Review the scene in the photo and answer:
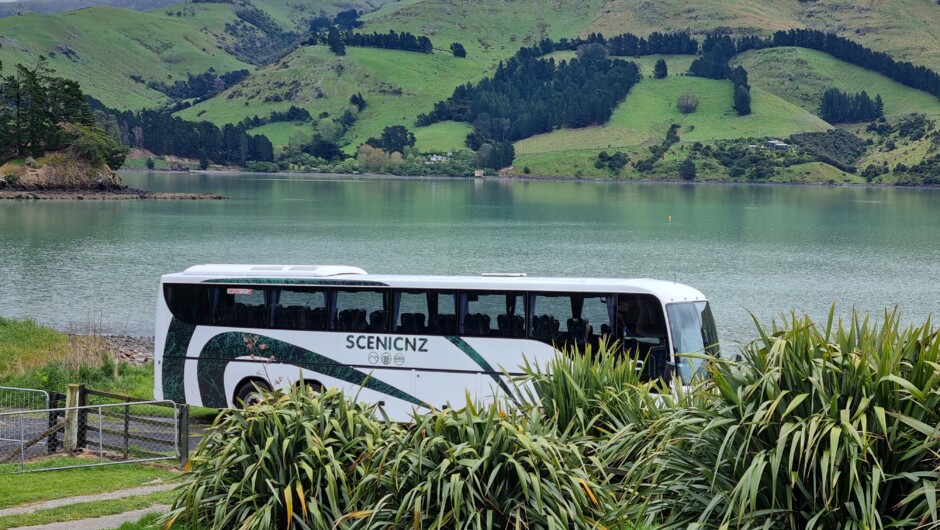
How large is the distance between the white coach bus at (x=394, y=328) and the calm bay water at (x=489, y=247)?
14.7m

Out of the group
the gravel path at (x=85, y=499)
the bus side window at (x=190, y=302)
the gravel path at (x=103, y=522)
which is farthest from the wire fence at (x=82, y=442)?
the gravel path at (x=103, y=522)

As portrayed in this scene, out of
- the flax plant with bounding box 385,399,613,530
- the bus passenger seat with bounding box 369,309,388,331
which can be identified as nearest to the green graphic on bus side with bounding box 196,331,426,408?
the bus passenger seat with bounding box 369,309,388,331

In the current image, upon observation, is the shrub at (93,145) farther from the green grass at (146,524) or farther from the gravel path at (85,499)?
the green grass at (146,524)

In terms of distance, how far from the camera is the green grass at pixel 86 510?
Result: 572 inches

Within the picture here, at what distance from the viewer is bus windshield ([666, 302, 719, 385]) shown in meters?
20.1

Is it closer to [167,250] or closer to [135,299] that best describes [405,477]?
[135,299]

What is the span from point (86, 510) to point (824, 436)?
34.5 feet

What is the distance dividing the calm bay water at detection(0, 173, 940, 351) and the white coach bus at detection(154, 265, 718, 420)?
577 inches

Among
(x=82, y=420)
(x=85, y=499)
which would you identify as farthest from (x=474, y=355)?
(x=85, y=499)

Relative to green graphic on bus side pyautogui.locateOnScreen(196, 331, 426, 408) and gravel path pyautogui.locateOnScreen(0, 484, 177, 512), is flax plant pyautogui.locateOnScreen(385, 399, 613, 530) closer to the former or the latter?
gravel path pyautogui.locateOnScreen(0, 484, 177, 512)

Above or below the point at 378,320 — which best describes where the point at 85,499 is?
below

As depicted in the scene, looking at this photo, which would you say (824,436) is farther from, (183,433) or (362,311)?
(362,311)

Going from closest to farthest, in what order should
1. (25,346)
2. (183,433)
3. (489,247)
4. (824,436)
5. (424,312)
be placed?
(824,436) < (183,433) < (424,312) < (25,346) < (489,247)

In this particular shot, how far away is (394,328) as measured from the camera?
22.8 metres
